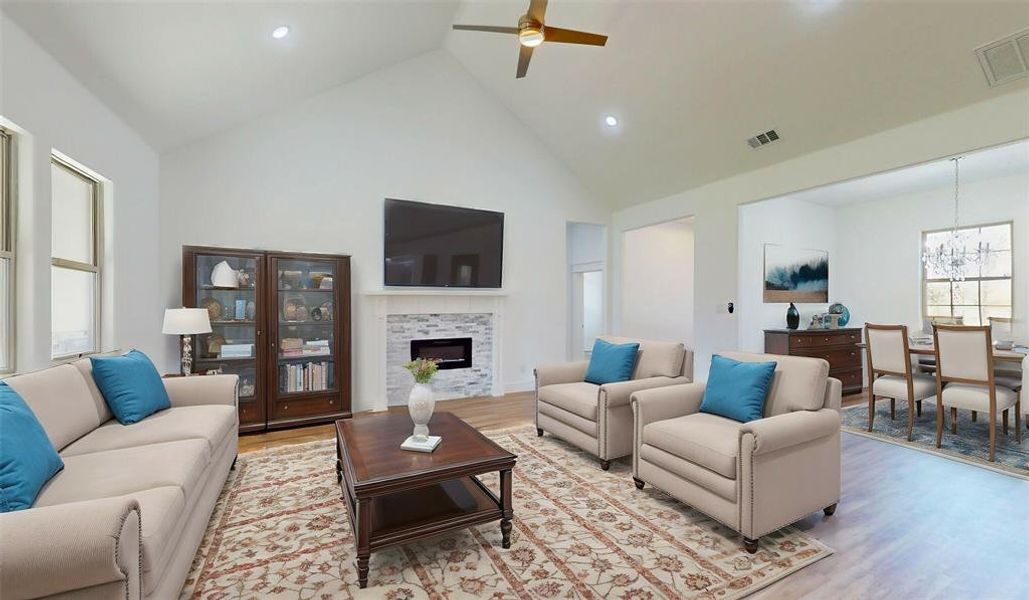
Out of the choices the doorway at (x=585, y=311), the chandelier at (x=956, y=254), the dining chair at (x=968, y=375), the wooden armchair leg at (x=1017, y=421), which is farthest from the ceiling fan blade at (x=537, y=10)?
the doorway at (x=585, y=311)

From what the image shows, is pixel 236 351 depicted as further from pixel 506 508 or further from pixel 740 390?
pixel 740 390

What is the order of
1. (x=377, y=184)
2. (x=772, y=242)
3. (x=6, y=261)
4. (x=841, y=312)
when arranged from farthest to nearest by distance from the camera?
(x=841, y=312) < (x=772, y=242) < (x=377, y=184) < (x=6, y=261)

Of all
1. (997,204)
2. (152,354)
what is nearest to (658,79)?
(997,204)

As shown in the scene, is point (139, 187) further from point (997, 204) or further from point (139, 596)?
point (997, 204)

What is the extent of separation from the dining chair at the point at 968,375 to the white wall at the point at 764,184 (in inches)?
58.5

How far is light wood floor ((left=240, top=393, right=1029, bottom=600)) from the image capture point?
195cm

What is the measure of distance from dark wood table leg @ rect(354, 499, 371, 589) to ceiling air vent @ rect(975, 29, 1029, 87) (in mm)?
4629

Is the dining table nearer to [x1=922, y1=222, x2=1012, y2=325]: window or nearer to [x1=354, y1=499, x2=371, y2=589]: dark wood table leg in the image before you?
[x1=922, y1=222, x2=1012, y2=325]: window

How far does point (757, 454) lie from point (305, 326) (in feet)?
13.5

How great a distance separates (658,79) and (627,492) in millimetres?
3764

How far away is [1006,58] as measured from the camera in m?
2.91

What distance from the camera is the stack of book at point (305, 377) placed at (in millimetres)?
4355

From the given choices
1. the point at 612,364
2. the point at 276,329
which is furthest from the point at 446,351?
the point at 612,364

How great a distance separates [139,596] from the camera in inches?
54.8
